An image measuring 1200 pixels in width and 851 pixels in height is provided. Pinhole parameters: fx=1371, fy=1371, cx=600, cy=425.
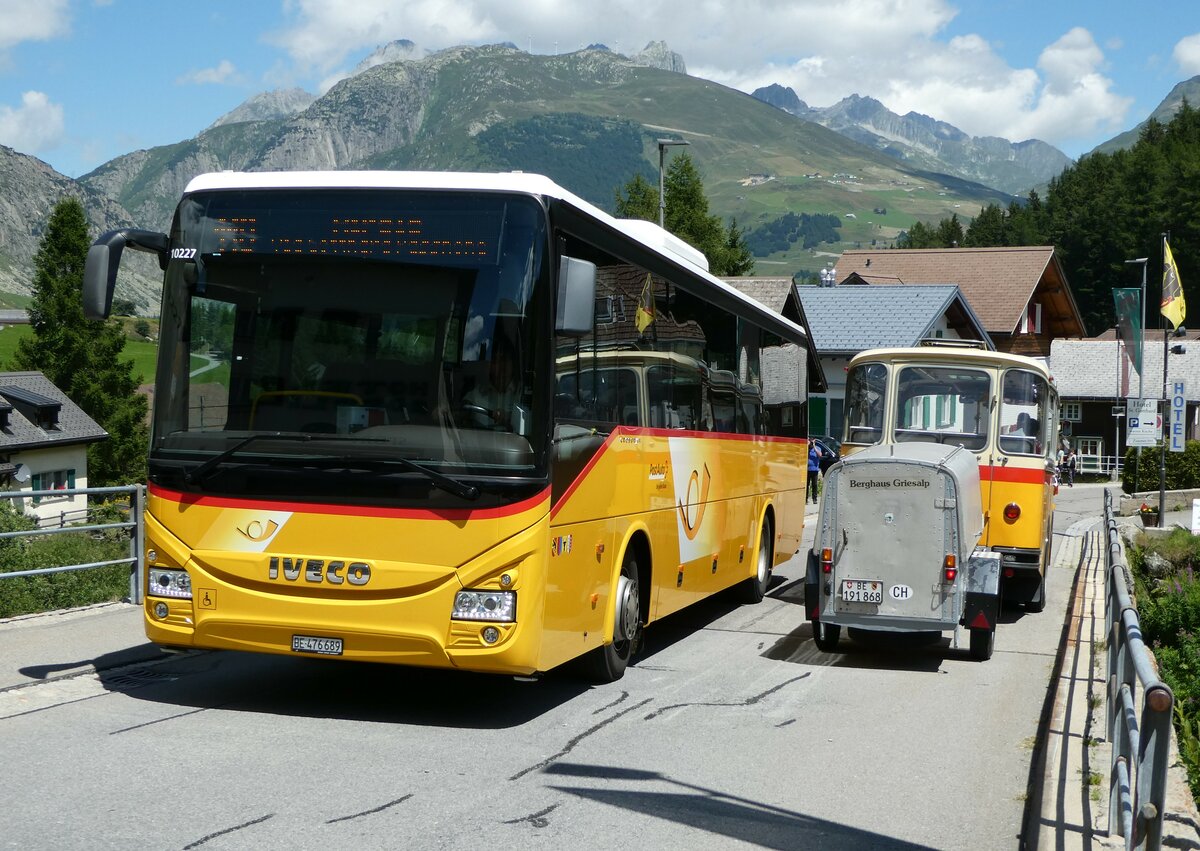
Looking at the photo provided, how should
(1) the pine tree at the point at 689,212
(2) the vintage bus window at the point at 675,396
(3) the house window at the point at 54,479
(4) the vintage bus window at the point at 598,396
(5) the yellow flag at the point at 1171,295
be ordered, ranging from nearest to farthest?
(4) the vintage bus window at the point at 598,396 < (2) the vintage bus window at the point at 675,396 < (5) the yellow flag at the point at 1171,295 < (1) the pine tree at the point at 689,212 < (3) the house window at the point at 54,479

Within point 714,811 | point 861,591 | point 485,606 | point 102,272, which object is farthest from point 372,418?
point 861,591

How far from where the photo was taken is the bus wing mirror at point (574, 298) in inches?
335

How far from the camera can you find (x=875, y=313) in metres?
50.5

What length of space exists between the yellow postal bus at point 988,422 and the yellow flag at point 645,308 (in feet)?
17.2

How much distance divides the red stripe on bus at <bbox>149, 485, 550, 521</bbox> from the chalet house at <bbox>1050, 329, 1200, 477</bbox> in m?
66.4

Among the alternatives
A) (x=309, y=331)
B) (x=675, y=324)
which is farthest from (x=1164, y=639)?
(x=309, y=331)

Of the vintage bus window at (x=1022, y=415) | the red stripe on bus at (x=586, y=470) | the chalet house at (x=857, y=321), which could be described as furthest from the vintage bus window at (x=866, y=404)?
the chalet house at (x=857, y=321)

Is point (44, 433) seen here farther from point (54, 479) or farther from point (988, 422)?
point (988, 422)

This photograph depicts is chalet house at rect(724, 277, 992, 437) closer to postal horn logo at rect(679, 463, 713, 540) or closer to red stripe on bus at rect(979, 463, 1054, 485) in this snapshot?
red stripe on bus at rect(979, 463, 1054, 485)

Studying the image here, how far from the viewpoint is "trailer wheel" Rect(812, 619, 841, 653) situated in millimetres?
12367

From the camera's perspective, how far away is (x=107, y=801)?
6.63 m

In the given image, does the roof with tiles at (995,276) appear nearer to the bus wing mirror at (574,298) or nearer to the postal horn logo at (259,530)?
the bus wing mirror at (574,298)

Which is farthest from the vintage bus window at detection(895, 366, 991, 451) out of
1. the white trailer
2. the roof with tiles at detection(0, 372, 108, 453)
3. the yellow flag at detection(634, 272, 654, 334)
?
the roof with tiles at detection(0, 372, 108, 453)

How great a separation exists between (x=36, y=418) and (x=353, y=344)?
86501mm
